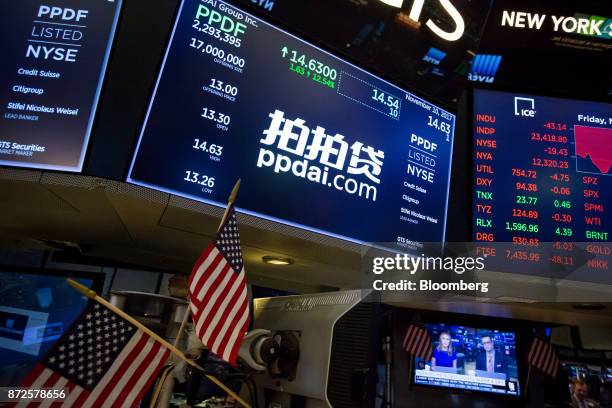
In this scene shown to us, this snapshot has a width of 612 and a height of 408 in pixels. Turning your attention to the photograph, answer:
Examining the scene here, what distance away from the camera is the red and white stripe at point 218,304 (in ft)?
4.78

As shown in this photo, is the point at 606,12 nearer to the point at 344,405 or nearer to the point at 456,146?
the point at 456,146

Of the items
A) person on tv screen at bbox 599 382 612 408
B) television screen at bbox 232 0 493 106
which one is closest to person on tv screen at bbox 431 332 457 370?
television screen at bbox 232 0 493 106

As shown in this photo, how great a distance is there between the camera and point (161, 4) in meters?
2.26

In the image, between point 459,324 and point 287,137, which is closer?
point 287,137

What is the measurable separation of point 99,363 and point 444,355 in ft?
11.3

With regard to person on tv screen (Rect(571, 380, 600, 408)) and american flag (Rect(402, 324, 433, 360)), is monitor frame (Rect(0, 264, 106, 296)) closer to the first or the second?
american flag (Rect(402, 324, 433, 360))

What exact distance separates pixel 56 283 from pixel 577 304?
4.17m

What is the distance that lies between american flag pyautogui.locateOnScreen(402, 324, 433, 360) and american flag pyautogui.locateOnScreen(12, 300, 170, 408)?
310cm

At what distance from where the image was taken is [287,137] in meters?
2.51

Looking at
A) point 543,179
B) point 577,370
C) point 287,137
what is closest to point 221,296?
point 287,137

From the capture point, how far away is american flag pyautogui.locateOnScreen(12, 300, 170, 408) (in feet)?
→ 3.91

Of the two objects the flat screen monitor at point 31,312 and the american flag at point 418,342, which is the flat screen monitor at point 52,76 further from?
the american flag at point 418,342

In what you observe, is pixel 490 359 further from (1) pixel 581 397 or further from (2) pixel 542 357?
(1) pixel 581 397

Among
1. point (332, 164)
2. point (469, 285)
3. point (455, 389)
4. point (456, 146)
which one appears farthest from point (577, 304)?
point (332, 164)
